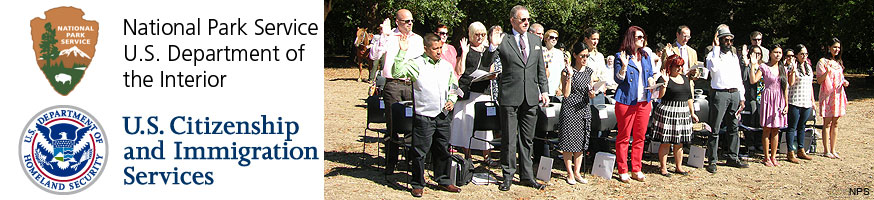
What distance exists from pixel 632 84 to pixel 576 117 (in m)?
0.61

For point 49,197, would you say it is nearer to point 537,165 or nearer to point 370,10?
point 537,165

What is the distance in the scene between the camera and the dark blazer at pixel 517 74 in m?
7.93

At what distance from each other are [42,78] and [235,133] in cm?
97

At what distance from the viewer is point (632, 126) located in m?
8.82

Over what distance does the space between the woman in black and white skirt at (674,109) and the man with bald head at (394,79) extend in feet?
8.06

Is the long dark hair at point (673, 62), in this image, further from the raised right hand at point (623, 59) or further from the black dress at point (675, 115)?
the raised right hand at point (623, 59)

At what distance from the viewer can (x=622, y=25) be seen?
33250 mm

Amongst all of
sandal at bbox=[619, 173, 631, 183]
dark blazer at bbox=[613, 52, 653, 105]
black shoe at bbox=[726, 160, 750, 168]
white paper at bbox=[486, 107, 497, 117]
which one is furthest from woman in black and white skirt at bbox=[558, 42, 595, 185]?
black shoe at bbox=[726, 160, 750, 168]

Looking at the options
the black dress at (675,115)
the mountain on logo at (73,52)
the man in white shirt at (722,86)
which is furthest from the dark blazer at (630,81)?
the mountain on logo at (73,52)

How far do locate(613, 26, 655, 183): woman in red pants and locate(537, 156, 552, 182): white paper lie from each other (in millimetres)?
755

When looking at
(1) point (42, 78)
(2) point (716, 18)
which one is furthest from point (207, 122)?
(2) point (716, 18)

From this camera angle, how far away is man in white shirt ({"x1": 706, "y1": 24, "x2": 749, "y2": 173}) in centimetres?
942

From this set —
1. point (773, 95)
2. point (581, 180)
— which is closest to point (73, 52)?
point (581, 180)

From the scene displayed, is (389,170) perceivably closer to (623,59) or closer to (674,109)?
(623,59)
